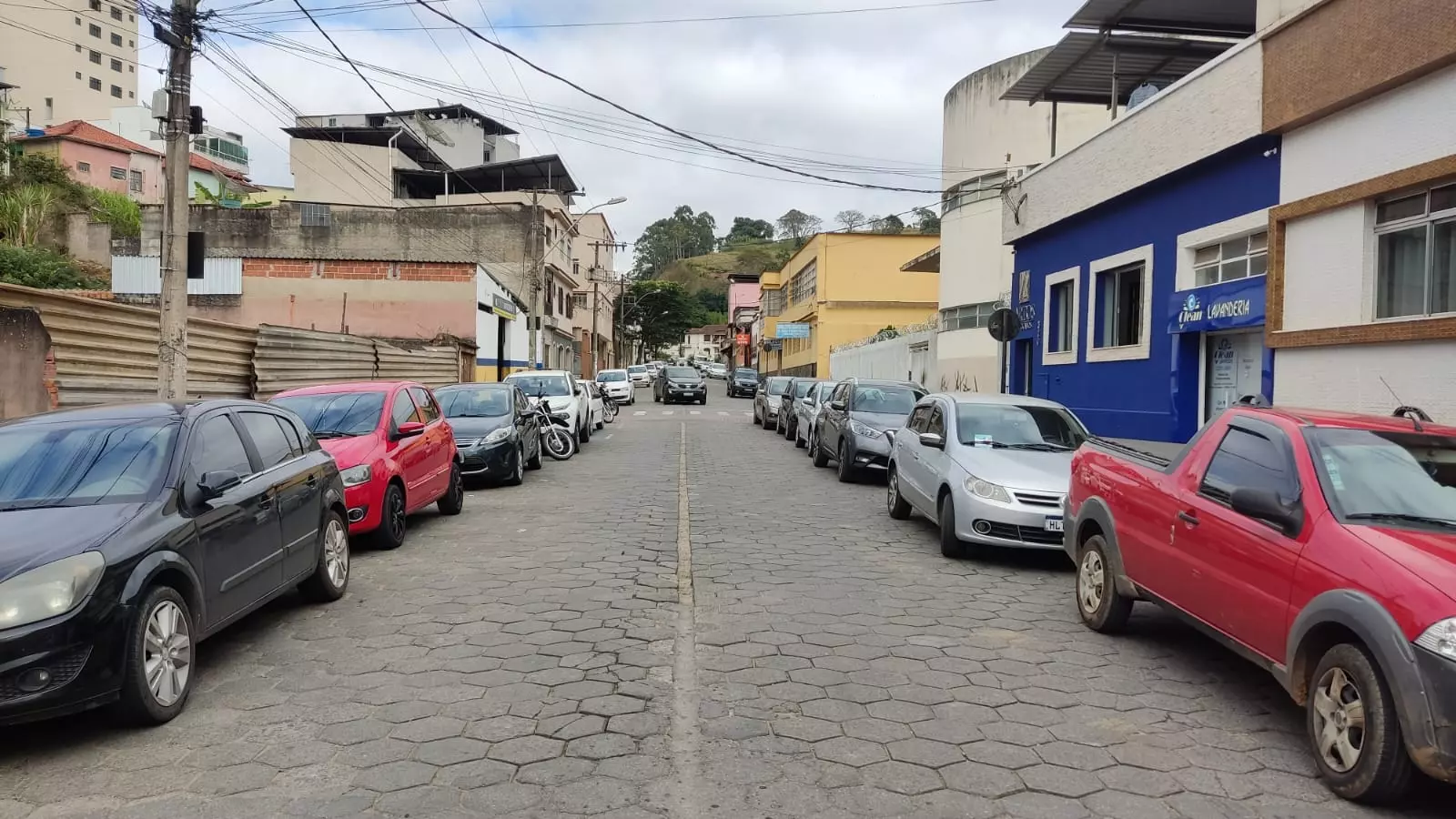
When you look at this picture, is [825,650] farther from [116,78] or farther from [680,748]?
[116,78]

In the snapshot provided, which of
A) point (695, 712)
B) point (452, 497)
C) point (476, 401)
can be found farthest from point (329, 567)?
point (476, 401)

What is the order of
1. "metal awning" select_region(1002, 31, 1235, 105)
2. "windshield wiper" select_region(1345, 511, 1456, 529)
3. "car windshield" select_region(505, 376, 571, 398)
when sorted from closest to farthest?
"windshield wiper" select_region(1345, 511, 1456, 529) < "metal awning" select_region(1002, 31, 1235, 105) < "car windshield" select_region(505, 376, 571, 398)

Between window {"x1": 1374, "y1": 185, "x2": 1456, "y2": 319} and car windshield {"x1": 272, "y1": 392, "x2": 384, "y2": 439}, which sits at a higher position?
window {"x1": 1374, "y1": 185, "x2": 1456, "y2": 319}

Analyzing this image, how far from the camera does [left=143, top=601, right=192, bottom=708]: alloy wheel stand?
14.1 feet

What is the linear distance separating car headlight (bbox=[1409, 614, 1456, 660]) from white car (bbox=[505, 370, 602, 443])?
1597 cm

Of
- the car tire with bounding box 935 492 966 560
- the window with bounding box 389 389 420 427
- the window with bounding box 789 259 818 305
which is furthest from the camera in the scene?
the window with bounding box 789 259 818 305

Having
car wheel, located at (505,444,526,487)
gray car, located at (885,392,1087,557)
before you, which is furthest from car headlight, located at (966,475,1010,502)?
car wheel, located at (505,444,526,487)

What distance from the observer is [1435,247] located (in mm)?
9141

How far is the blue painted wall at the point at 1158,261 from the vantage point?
12320mm

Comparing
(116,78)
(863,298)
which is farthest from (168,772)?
(116,78)

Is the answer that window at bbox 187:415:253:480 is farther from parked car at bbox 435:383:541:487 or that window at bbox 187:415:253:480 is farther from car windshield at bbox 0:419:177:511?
parked car at bbox 435:383:541:487

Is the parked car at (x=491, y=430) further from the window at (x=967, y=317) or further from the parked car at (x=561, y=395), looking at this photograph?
the window at (x=967, y=317)

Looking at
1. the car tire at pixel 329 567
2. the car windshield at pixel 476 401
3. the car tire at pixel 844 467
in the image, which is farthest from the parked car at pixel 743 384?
the car tire at pixel 329 567

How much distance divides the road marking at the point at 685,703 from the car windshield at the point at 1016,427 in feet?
10.3
